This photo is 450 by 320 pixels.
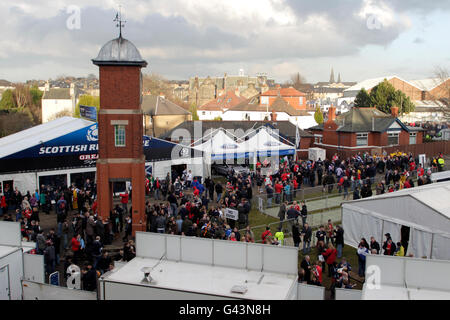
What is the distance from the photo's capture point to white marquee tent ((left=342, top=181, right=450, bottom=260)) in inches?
513

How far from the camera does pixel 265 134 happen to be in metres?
29.1

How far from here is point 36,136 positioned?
23.1 metres

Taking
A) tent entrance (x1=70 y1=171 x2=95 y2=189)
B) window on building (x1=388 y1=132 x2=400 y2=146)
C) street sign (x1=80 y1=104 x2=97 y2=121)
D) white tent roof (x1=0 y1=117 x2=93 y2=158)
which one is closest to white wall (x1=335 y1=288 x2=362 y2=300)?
tent entrance (x1=70 y1=171 x2=95 y2=189)

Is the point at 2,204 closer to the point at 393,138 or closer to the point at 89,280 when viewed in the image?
the point at 89,280

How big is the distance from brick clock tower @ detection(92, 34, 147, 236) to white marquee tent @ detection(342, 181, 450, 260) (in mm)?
8005

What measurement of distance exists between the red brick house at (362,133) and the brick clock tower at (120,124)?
23.7m

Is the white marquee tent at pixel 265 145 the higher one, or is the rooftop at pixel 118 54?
the rooftop at pixel 118 54

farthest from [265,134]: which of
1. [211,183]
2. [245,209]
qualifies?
[245,209]

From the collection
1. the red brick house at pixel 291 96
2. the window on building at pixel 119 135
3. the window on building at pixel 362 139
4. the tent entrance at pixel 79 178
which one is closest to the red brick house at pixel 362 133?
the window on building at pixel 362 139

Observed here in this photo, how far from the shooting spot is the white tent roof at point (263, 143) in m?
28.2

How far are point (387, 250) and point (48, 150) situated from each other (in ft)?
55.6

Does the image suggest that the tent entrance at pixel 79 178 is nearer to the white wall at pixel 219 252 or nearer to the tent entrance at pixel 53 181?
the tent entrance at pixel 53 181

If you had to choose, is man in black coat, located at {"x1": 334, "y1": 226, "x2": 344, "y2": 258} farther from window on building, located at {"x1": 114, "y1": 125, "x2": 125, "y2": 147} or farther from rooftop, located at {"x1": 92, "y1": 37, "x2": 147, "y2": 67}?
rooftop, located at {"x1": 92, "y1": 37, "x2": 147, "y2": 67}

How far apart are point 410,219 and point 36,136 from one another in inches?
741
